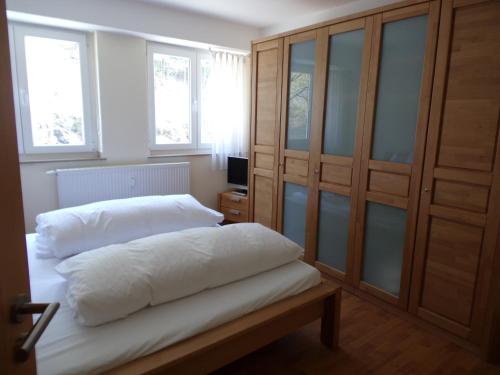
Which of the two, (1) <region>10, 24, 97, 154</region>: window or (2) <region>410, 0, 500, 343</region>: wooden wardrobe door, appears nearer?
(2) <region>410, 0, 500, 343</region>: wooden wardrobe door

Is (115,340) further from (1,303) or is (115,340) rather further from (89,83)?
(89,83)

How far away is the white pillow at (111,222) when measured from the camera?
85.7 inches

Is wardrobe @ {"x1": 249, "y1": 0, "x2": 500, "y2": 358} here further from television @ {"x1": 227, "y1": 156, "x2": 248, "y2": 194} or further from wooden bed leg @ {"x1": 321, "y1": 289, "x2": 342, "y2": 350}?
television @ {"x1": 227, "y1": 156, "x2": 248, "y2": 194}

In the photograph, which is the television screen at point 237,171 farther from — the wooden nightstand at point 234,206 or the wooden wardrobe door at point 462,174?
the wooden wardrobe door at point 462,174

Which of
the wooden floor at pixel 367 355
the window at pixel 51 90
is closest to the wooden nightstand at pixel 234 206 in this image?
the window at pixel 51 90

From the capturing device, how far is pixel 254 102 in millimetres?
3584

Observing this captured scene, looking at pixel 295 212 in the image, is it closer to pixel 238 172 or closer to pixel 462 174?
pixel 238 172

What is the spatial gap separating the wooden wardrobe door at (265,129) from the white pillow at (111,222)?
946 mm

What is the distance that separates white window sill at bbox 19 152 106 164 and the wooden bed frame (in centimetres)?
250

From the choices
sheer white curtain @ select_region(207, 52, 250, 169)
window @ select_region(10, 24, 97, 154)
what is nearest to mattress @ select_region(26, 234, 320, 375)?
window @ select_region(10, 24, 97, 154)

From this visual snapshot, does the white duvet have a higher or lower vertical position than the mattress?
higher

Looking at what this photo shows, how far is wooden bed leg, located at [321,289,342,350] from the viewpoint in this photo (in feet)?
6.88

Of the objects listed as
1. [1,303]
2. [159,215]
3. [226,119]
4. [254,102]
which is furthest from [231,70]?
[1,303]

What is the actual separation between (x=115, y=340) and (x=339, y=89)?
7.73 ft
